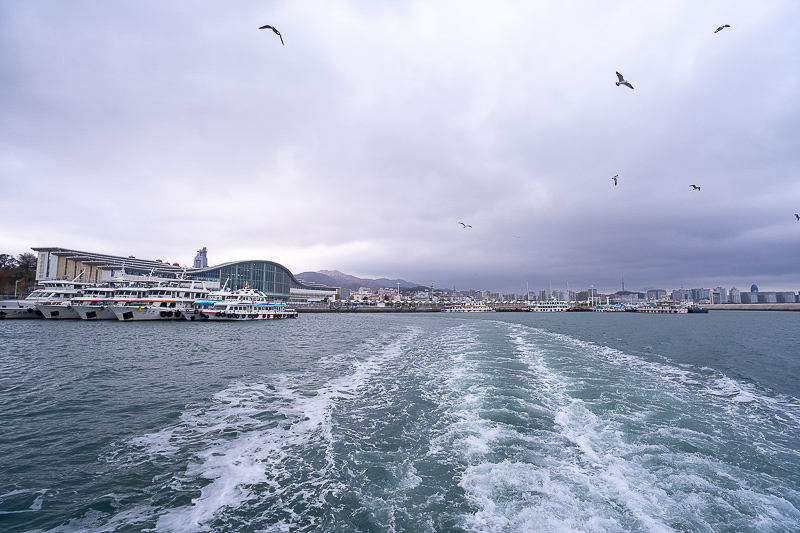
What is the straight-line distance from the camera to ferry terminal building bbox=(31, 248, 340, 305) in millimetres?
65812

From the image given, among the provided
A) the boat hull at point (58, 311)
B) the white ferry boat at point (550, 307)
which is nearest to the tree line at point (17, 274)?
the boat hull at point (58, 311)

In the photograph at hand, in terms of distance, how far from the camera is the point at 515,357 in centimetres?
1706

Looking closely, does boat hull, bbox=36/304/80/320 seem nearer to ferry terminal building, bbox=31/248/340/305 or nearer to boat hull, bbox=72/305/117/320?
boat hull, bbox=72/305/117/320

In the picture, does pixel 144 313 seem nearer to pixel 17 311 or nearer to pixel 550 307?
pixel 17 311

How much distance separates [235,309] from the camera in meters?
50.8

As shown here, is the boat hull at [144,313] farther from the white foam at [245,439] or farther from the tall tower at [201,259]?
the tall tower at [201,259]

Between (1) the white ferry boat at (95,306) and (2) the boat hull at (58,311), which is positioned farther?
(2) the boat hull at (58,311)

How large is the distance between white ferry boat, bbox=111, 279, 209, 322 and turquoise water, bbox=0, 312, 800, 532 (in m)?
34.1

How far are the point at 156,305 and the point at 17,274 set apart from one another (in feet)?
182

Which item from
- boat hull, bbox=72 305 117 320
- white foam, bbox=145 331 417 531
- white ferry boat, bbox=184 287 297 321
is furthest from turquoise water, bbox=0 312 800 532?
boat hull, bbox=72 305 117 320

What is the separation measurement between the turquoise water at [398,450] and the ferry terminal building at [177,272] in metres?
50.2

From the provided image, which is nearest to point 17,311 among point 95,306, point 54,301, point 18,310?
point 18,310

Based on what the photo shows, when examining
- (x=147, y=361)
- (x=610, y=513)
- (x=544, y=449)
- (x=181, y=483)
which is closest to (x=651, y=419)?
(x=544, y=449)

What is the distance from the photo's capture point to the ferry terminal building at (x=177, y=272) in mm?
65812
